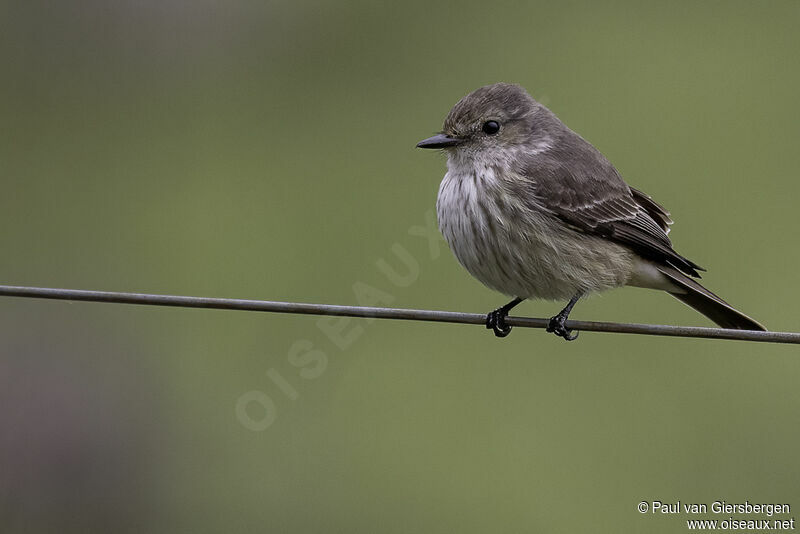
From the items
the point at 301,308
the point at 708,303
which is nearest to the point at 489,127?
the point at 708,303

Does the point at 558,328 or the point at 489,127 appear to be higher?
the point at 489,127

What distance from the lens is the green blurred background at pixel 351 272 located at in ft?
21.2

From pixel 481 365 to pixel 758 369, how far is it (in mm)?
1779

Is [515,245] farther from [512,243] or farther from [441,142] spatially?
[441,142]

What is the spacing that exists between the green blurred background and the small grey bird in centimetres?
128

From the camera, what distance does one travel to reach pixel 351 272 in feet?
24.4

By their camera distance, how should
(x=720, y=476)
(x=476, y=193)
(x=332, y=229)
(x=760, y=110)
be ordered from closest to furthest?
(x=476, y=193) → (x=720, y=476) → (x=332, y=229) → (x=760, y=110)

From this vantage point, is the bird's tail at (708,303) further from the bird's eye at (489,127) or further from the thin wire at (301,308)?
the thin wire at (301,308)

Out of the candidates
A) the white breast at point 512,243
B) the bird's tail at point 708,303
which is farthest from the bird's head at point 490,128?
the bird's tail at point 708,303

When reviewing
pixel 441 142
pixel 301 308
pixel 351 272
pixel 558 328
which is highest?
pixel 441 142

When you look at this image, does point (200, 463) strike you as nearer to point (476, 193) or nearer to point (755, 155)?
point (476, 193)

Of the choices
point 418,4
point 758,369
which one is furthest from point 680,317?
point 418,4

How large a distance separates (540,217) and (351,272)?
2.60 metres

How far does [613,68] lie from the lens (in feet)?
29.9
